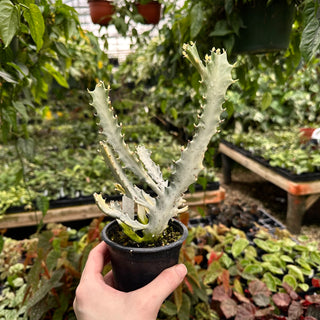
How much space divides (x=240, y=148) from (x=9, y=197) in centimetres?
235

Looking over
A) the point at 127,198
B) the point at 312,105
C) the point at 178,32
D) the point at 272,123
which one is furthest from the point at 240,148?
the point at 127,198

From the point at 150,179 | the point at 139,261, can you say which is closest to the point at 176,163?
the point at 150,179

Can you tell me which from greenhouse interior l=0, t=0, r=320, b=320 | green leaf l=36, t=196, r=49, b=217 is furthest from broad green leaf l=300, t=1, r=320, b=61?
green leaf l=36, t=196, r=49, b=217

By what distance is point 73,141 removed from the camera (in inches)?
148

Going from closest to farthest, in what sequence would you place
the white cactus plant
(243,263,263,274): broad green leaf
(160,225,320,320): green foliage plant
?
1. the white cactus plant
2. (160,225,320,320): green foliage plant
3. (243,263,263,274): broad green leaf

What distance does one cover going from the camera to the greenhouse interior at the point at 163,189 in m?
0.58

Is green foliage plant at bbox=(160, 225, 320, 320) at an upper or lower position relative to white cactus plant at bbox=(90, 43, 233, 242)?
lower

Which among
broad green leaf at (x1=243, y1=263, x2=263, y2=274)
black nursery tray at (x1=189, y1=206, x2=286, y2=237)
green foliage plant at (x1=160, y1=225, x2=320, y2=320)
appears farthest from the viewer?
black nursery tray at (x1=189, y1=206, x2=286, y2=237)

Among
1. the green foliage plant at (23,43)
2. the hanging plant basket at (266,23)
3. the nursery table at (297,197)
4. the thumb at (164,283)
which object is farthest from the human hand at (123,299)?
the nursery table at (297,197)

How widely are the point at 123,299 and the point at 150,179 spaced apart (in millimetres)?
240

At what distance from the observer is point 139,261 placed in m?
0.59

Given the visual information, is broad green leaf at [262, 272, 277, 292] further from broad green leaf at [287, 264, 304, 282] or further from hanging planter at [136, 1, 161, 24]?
hanging planter at [136, 1, 161, 24]

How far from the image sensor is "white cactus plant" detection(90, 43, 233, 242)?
0.52 meters

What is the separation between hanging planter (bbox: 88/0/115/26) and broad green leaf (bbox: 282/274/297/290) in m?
1.57
